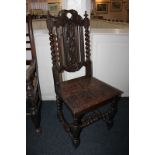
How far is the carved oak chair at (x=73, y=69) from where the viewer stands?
1.30 metres

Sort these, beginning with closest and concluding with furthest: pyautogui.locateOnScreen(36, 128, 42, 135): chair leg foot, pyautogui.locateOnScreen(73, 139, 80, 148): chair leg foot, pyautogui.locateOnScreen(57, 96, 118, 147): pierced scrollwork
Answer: pyautogui.locateOnScreen(57, 96, 118, 147): pierced scrollwork < pyautogui.locateOnScreen(73, 139, 80, 148): chair leg foot < pyautogui.locateOnScreen(36, 128, 42, 135): chair leg foot

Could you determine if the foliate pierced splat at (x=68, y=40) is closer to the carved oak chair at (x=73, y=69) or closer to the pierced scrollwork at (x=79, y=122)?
the carved oak chair at (x=73, y=69)

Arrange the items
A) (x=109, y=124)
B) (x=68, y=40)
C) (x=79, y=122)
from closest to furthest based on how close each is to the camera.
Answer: (x=79, y=122), (x=68, y=40), (x=109, y=124)

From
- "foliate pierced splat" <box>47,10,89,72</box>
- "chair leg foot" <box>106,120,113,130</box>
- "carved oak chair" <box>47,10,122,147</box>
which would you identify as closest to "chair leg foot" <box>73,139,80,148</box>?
"carved oak chair" <box>47,10,122,147</box>

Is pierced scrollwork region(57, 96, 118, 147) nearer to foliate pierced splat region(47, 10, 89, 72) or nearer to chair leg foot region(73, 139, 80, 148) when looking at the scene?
chair leg foot region(73, 139, 80, 148)

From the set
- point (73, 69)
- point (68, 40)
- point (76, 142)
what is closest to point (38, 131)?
point (76, 142)

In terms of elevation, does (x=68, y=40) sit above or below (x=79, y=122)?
above

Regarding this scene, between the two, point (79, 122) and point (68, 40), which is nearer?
point (79, 122)

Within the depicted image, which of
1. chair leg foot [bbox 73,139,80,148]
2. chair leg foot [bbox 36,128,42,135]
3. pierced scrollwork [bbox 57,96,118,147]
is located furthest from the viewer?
chair leg foot [bbox 36,128,42,135]

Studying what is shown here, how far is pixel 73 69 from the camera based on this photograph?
1530 millimetres

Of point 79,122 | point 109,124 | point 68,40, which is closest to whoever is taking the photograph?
point 79,122

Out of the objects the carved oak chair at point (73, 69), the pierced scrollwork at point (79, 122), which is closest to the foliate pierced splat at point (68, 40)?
the carved oak chair at point (73, 69)

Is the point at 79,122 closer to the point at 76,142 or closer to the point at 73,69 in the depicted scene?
the point at 76,142

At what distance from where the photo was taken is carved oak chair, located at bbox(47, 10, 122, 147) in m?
1.30
